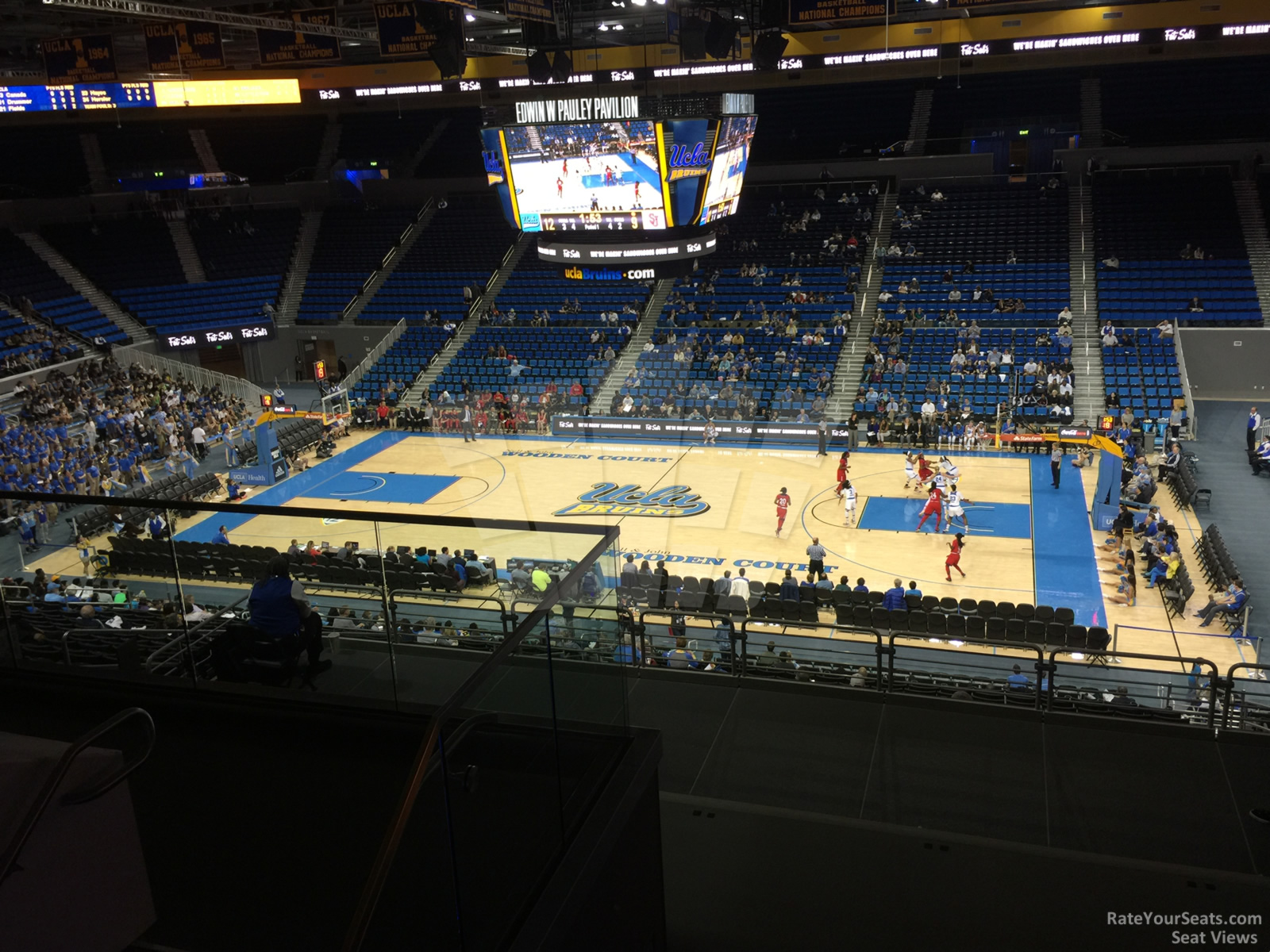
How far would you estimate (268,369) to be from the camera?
1577 inches

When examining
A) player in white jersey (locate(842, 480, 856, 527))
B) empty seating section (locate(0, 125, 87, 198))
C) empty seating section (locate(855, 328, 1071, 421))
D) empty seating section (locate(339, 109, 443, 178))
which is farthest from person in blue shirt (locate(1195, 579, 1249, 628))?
empty seating section (locate(0, 125, 87, 198))

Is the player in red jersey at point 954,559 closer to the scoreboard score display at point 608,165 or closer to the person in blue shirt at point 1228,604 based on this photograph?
the person in blue shirt at point 1228,604

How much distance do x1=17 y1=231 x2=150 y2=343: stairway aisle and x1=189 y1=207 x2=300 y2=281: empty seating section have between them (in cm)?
419

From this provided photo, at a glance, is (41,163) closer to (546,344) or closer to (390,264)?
(390,264)

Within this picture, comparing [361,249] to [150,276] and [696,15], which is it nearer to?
[150,276]

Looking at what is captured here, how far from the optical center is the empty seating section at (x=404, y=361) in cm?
3462

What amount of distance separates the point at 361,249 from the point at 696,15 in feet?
84.6

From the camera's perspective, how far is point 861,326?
3266 centimetres

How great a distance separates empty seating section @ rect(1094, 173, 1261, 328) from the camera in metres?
A: 30.0

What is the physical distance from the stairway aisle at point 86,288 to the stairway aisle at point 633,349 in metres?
16.8

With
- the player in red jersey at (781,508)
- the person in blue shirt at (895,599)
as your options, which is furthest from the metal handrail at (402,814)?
the player in red jersey at (781,508)

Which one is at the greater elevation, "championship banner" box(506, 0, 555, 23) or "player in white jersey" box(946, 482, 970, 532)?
"championship banner" box(506, 0, 555, 23)

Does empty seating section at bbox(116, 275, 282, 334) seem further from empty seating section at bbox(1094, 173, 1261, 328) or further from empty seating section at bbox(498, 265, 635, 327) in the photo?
empty seating section at bbox(1094, 173, 1261, 328)

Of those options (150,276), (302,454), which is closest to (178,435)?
(302,454)
